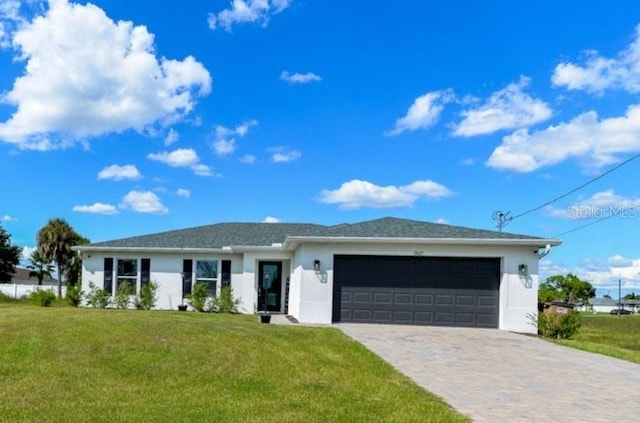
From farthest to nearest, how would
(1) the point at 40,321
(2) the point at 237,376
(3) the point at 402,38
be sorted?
(3) the point at 402,38 → (1) the point at 40,321 → (2) the point at 237,376

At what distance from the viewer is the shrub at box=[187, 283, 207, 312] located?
1964 centimetres

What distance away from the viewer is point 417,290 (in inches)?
626

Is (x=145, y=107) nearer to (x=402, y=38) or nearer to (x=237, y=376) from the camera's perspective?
(x=402, y=38)

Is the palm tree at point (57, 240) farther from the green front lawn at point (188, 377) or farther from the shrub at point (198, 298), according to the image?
the green front lawn at point (188, 377)

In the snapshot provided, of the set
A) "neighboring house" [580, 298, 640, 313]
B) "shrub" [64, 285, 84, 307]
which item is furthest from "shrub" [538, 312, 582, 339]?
"neighboring house" [580, 298, 640, 313]

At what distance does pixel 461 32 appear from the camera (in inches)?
659

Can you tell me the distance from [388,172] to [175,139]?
9.41 m

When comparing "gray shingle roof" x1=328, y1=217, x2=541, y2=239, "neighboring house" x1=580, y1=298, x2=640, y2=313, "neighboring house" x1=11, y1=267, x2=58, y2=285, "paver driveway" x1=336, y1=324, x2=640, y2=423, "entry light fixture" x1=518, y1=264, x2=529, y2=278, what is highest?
"gray shingle roof" x1=328, y1=217, x2=541, y2=239

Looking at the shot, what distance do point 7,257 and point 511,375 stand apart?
47.1m

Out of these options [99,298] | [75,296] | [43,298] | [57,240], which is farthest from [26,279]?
[99,298]

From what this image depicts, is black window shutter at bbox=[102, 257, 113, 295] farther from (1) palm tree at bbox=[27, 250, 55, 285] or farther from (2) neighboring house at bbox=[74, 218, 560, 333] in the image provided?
(1) palm tree at bbox=[27, 250, 55, 285]

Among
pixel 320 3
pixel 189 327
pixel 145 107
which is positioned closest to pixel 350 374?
pixel 189 327

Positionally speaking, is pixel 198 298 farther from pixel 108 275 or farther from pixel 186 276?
pixel 108 275

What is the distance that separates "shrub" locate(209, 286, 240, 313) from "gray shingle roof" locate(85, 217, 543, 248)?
1965 mm
